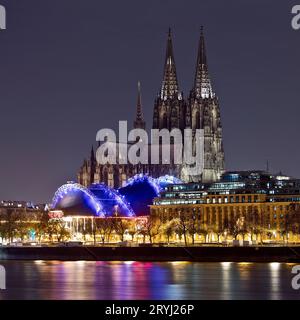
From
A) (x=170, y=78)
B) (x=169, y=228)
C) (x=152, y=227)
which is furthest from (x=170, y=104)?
(x=169, y=228)

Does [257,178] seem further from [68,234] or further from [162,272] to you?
[162,272]

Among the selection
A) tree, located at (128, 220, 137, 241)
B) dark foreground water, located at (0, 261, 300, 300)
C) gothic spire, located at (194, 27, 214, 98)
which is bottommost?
dark foreground water, located at (0, 261, 300, 300)

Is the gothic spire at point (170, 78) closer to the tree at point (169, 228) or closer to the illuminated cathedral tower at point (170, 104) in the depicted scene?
the illuminated cathedral tower at point (170, 104)

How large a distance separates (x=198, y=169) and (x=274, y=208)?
1782 cm

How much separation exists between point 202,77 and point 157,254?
41438 mm

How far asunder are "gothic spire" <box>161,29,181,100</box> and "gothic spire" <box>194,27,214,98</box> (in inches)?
96.1

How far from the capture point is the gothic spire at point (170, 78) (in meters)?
117

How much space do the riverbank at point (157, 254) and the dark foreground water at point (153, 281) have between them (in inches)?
102

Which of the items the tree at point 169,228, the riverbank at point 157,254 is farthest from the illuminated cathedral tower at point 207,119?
the riverbank at point 157,254

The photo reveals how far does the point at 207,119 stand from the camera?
117500mm

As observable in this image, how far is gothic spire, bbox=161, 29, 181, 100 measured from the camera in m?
117

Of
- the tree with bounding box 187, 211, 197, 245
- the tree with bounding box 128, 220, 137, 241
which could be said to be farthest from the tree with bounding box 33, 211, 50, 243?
the tree with bounding box 187, 211, 197, 245

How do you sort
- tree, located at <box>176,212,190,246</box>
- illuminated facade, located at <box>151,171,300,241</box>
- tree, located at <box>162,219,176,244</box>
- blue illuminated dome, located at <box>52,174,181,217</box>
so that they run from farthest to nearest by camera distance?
1. blue illuminated dome, located at <box>52,174,181,217</box>
2. tree, located at <box>176,212,190,246</box>
3. illuminated facade, located at <box>151,171,300,241</box>
4. tree, located at <box>162,219,176,244</box>

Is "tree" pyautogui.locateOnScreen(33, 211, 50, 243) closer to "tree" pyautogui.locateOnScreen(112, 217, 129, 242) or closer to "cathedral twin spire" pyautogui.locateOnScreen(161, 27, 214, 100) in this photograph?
"tree" pyautogui.locateOnScreen(112, 217, 129, 242)
